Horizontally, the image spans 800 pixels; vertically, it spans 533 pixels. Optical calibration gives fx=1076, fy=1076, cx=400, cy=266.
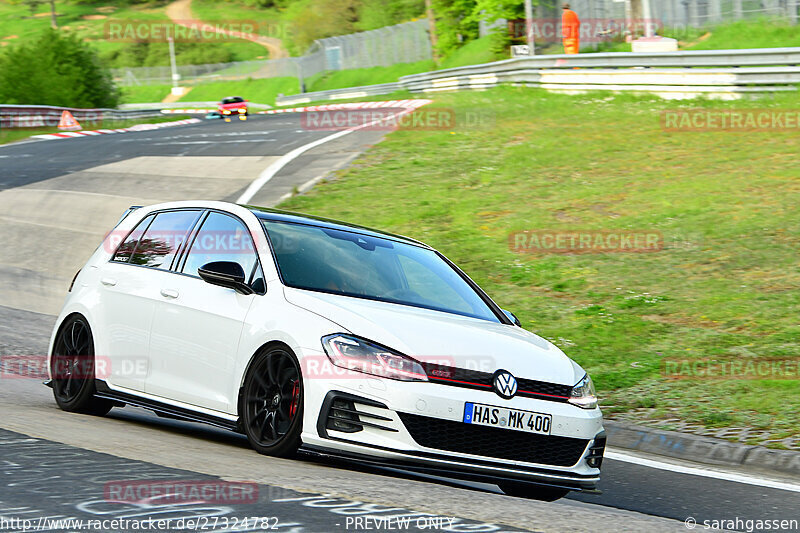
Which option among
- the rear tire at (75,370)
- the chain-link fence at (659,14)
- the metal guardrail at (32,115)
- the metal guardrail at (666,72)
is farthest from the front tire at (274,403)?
the metal guardrail at (32,115)

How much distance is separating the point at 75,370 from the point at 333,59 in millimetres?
72977

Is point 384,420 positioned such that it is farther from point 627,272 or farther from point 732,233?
point 732,233

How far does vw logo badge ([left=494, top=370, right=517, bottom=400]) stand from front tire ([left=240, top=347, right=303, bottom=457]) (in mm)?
1085

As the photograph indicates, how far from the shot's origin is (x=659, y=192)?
54.7ft

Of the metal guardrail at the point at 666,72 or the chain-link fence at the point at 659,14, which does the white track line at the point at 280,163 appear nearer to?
the metal guardrail at the point at 666,72

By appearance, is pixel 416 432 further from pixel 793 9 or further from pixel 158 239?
pixel 793 9

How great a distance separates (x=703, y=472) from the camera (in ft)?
24.4

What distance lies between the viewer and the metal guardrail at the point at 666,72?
856 inches

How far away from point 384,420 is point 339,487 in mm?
816

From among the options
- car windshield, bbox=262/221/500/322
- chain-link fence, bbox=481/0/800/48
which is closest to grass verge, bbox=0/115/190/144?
chain-link fence, bbox=481/0/800/48

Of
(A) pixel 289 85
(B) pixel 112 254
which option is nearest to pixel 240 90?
(A) pixel 289 85

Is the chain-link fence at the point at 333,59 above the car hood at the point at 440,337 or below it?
above

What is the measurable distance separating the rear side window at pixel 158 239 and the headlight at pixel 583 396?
2941 millimetres

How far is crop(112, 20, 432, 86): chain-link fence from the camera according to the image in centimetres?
6800
